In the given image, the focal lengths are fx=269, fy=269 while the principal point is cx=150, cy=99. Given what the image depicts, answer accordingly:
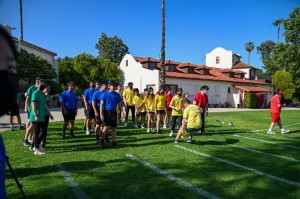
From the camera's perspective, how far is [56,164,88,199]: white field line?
4.25 meters

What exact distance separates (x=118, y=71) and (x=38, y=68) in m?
12.0

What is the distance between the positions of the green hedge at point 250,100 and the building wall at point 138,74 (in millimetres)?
14509

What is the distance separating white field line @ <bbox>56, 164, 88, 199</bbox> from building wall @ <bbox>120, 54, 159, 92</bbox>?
26178mm

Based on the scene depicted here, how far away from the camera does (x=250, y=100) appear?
37.7 meters

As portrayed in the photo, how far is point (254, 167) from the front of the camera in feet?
19.9

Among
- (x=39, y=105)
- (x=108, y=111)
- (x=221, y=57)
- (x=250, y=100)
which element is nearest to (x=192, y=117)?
(x=108, y=111)

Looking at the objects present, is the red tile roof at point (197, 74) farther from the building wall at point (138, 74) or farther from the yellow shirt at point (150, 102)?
the yellow shirt at point (150, 102)

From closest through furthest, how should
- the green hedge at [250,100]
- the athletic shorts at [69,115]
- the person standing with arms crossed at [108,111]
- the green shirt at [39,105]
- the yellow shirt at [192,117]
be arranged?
the green shirt at [39,105], the person standing with arms crossed at [108,111], the yellow shirt at [192,117], the athletic shorts at [69,115], the green hedge at [250,100]

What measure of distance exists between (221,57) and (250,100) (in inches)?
595

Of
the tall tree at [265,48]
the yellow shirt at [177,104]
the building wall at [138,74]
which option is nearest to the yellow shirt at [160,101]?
the yellow shirt at [177,104]

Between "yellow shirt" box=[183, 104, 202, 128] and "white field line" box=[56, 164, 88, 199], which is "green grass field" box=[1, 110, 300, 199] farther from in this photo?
"yellow shirt" box=[183, 104, 202, 128]

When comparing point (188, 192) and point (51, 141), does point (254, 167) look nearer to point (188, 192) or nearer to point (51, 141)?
point (188, 192)

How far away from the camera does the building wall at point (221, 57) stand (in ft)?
162

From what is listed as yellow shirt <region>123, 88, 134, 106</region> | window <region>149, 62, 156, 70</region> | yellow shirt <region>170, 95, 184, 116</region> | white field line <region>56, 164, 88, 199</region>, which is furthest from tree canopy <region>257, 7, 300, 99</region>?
white field line <region>56, 164, 88, 199</region>
